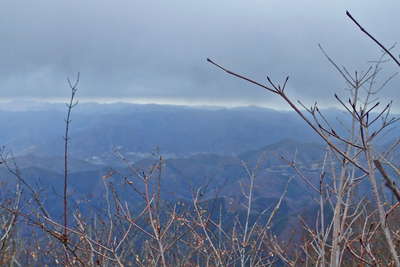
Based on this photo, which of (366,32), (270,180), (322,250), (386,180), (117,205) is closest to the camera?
(386,180)

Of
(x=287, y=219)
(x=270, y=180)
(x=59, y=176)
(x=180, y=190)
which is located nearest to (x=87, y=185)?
(x=59, y=176)

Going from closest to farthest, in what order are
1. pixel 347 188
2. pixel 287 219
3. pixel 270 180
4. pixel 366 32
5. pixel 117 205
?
pixel 366 32, pixel 347 188, pixel 117 205, pixel 287 219, pixel 270 180

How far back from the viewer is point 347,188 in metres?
2.69

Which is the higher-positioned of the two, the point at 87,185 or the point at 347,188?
the point at 347,188

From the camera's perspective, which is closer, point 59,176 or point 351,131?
point 351,131

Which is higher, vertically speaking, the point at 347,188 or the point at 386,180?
the point at 386,180

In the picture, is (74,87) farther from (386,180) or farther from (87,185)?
(87,185)

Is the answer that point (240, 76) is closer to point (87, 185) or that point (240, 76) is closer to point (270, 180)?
point (270, 180)

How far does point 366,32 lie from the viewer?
1095 millimetres

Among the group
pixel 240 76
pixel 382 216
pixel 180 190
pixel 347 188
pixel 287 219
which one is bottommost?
pixel 180 190

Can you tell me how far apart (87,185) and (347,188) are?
194955 mm

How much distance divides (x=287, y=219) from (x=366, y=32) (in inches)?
3747

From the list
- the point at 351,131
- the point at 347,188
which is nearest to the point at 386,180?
→ the point at 347,188

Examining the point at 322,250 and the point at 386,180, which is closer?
the point at 386,180
